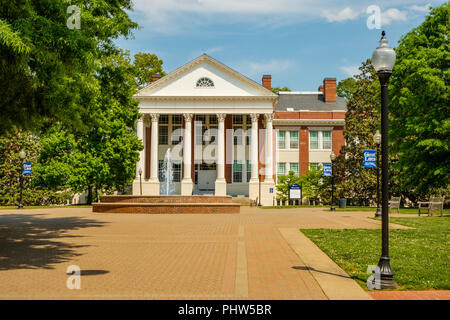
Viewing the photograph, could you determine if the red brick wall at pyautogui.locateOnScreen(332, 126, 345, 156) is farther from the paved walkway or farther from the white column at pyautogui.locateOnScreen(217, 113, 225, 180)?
the paved walkway

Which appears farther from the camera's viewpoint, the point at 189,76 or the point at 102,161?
the point at 189,76

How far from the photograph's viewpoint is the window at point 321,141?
52219 millimetres

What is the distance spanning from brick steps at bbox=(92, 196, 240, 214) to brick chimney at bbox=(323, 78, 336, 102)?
31996 millimetres

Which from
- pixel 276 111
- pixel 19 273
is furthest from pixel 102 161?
pixel 19 273

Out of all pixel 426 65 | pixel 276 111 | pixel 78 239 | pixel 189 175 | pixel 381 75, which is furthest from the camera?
pixel 276 111

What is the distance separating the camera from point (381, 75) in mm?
8070

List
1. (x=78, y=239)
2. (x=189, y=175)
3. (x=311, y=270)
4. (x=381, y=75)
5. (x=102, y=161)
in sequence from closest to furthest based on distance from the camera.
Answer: (x=381, y=75) < (x=311, y=270) < (x=78, y=239) < (x=102, y=161) < (x=189, y=175)

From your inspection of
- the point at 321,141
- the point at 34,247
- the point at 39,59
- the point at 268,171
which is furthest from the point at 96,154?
the point at 39,59

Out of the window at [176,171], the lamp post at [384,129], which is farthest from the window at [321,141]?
the lamp post at [384,129]

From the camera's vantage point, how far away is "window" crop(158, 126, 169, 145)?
50.7 metres

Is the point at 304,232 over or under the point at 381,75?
under

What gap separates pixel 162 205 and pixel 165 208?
0.88ft
